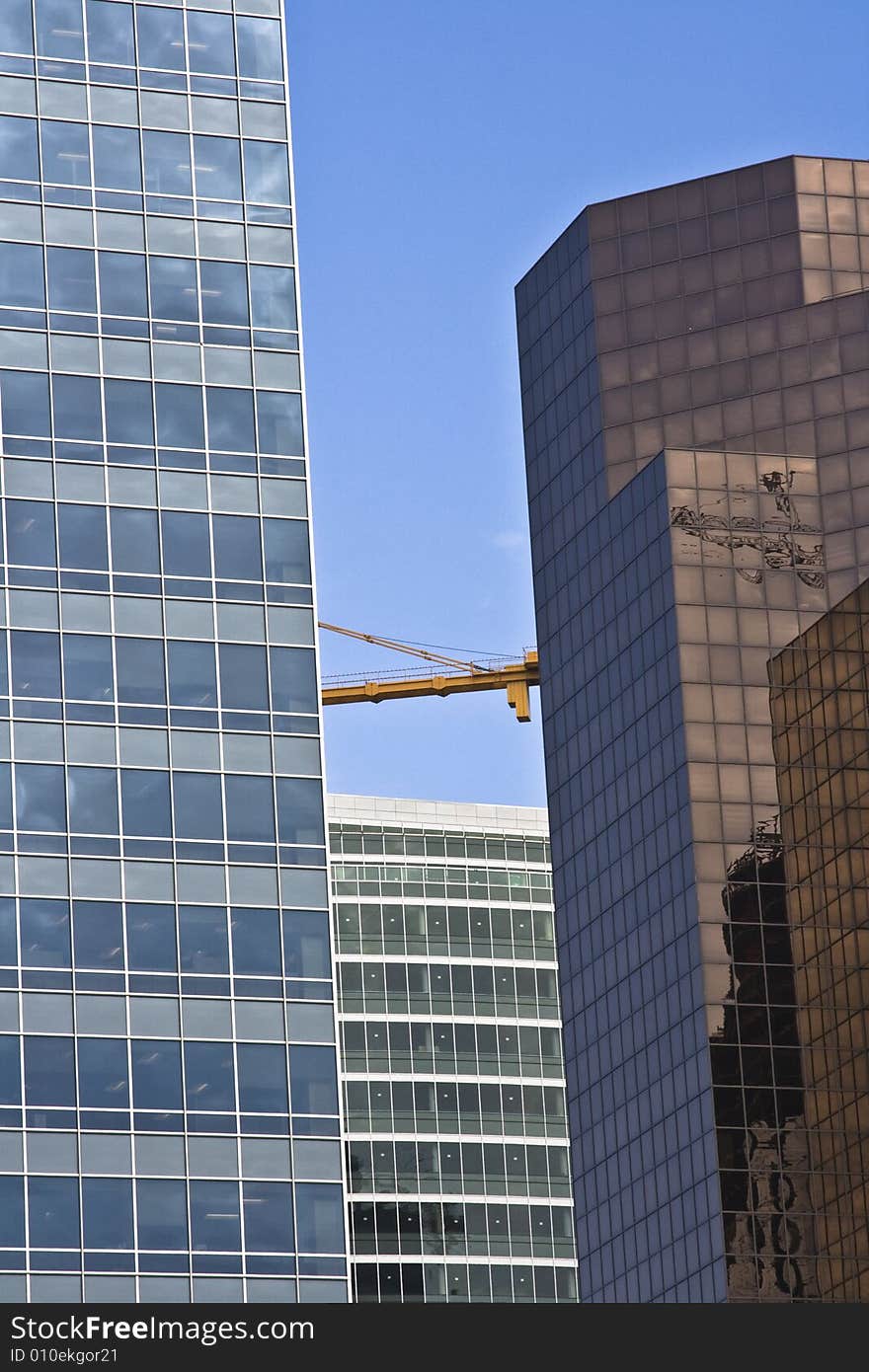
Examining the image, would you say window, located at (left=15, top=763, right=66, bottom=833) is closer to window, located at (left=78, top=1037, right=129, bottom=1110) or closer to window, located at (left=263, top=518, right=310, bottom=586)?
window, located at (left=78, top=1037, right=129, bottom=1110)

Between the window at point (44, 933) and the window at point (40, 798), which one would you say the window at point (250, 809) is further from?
the window at point (44, 933)

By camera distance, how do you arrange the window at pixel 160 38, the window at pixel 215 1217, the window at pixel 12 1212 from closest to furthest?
the window at pixel 12 1212, the window at pixel 215 1217, the window at pixel 160 38

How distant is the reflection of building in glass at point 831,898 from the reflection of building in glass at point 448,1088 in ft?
139

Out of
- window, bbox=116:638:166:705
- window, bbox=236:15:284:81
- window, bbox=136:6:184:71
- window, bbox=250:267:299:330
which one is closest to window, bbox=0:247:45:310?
window, bbox=250:267:299:330

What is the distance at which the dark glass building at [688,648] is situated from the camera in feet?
480

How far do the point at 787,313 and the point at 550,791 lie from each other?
32.7 metres

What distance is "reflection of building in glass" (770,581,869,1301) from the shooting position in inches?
5664

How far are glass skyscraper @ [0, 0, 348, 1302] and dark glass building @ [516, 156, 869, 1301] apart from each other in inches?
1600

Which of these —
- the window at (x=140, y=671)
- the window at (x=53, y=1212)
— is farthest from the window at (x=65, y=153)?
the window at (x=53, y=1212)

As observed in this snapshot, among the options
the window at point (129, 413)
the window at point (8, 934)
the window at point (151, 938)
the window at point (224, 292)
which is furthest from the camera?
the window at point (224, 292)

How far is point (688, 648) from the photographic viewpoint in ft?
509

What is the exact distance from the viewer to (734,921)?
14962 centimetres

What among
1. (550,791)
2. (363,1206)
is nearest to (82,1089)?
(550,791)

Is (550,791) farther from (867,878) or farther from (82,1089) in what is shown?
(82,1089)
